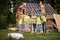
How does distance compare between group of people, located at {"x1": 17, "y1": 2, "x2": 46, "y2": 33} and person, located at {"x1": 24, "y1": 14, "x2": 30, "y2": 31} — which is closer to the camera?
group of people, located at {"x1": 17, "y1": 2, "x2": 46, "y2": 33}

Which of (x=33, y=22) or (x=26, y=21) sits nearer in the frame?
(x=33, y=22)

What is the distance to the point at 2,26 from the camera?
12.6 meters

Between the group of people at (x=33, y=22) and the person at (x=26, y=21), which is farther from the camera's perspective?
the person at (x=26, y=21)

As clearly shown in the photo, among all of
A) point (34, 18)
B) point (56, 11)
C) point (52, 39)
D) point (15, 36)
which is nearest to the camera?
point (15, 36)

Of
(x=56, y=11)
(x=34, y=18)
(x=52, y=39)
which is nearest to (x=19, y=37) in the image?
(x=52, y=39)

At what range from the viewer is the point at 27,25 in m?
19.7

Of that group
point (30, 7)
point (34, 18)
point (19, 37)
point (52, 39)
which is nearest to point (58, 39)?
point (52, 39)

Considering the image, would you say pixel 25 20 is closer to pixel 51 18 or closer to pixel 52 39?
pixel 51 18

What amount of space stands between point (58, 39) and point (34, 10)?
8.01 m

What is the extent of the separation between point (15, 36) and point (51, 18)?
33.9ft

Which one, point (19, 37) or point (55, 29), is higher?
point (19, 37)

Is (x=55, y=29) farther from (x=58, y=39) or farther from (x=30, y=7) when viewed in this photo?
(x=58, y=39)

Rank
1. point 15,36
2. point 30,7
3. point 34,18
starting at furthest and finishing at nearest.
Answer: point 30,7
point 34,18
point 15,36

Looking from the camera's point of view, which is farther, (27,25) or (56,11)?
(56,11)
